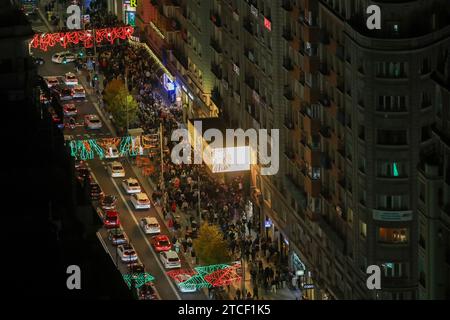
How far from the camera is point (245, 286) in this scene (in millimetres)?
137625

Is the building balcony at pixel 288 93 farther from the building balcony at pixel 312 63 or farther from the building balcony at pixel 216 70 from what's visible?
the building balcony at pixel 216 70

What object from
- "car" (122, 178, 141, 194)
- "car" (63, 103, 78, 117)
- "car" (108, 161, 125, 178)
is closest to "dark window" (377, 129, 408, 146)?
"car" (122, 178, 141, 194)

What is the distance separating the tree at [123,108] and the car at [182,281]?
144ft

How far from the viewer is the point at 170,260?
142875 mm

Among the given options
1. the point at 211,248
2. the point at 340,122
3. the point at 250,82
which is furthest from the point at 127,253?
the point at 340,122

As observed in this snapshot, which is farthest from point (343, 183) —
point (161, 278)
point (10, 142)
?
point (10, 142)

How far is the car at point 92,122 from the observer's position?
184 m

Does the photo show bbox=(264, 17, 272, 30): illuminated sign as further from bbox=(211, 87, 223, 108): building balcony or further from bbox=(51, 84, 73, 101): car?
bbox=(51, 84, 73, 101): car

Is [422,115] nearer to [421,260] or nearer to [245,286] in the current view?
[421,260]

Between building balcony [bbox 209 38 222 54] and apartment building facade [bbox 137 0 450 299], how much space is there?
478 cm

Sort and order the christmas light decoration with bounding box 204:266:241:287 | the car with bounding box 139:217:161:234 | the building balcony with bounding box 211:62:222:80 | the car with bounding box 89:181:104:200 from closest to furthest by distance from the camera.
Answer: the christmas light decoration with bounding box 204:266:241:287
the car with bounding box 139:217:161:234
the car with bounding box 89:181:104:200
the building balcony with bounding box 211:62:222:80

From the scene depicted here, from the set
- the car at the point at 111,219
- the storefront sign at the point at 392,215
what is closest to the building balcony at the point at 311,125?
the storefront sign at the point at 392,215

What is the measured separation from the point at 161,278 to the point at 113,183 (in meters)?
26.3

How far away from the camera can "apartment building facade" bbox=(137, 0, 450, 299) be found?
119 metres
